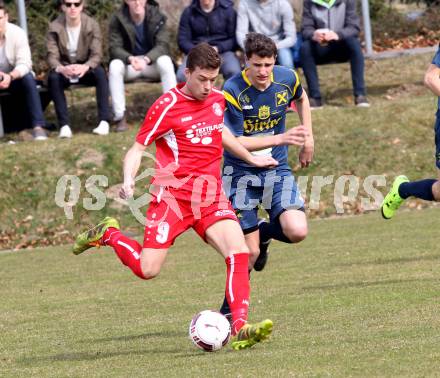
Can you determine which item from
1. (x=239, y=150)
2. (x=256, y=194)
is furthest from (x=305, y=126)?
(x=239, y=150)

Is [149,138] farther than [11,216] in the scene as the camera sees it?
No

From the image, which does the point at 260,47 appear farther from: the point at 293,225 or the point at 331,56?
the point at 331,56

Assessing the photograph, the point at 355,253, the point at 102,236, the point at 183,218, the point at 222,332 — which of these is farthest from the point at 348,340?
the point at 355,253

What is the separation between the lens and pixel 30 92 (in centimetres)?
1499

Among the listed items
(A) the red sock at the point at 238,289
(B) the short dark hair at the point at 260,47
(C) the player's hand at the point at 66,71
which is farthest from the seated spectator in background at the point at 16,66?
(A) the red sock at the point at 238,289

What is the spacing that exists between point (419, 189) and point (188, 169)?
11.0 ft

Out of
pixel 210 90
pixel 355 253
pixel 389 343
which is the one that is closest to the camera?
pixel 389 343

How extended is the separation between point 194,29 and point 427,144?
345 centimetres

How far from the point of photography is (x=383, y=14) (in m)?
20.1

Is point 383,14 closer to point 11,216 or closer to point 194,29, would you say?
point 194,29

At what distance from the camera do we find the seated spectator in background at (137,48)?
15.3 m

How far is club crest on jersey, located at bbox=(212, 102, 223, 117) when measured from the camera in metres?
7.32

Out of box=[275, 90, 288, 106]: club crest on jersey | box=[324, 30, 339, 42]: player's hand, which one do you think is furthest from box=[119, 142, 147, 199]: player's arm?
box=[324, 30, 339, 42]: player's hand

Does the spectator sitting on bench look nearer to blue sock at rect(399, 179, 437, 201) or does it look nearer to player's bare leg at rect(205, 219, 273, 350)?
blue sock at rect(399, 179, 437, 201)
